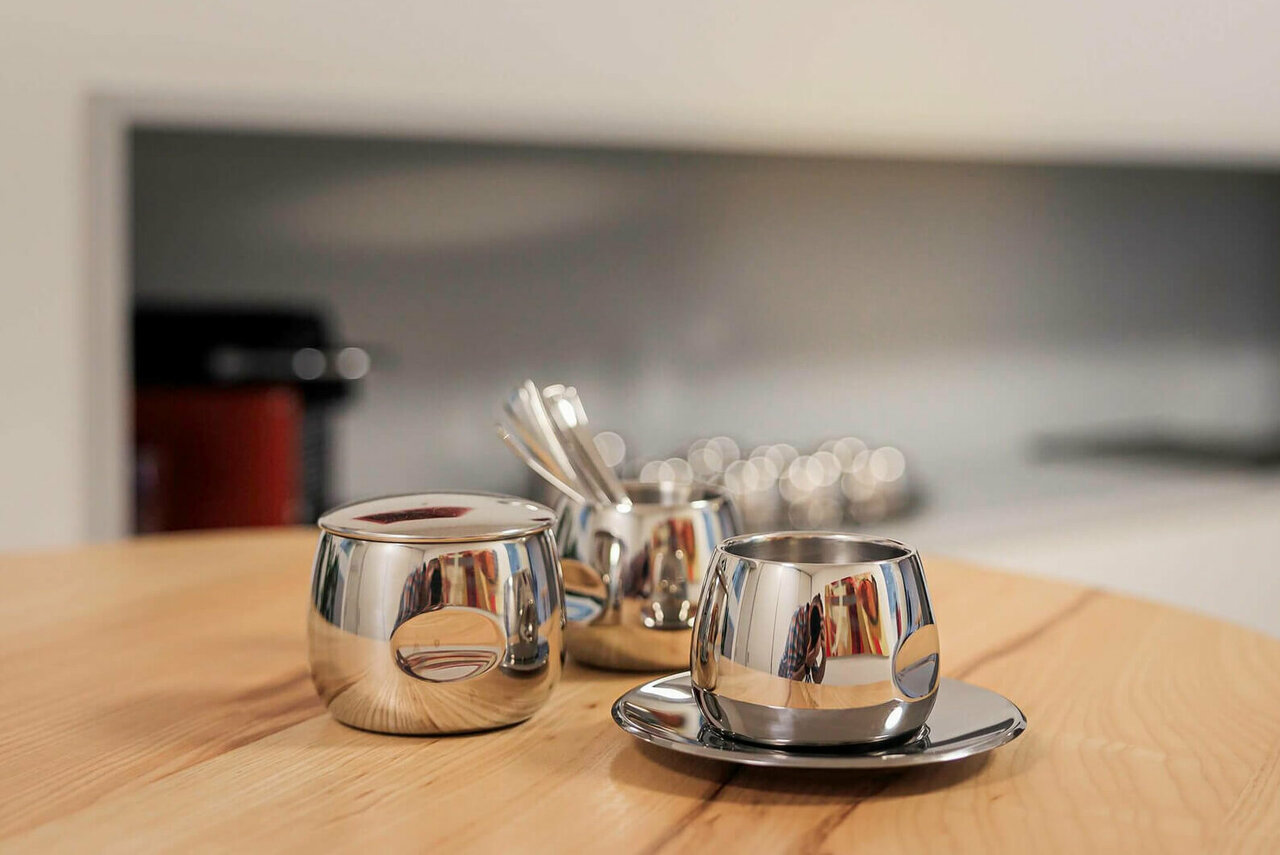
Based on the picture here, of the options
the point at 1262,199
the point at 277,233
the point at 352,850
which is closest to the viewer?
the point at 352,850

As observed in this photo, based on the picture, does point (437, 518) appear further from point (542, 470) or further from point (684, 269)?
point (684, 269)

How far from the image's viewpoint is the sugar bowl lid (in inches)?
16.6

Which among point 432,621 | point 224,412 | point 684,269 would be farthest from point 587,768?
point 684,269

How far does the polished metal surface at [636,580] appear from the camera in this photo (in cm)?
50

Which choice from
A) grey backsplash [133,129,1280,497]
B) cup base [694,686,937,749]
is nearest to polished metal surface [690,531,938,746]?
cup base [694,686,937,749]

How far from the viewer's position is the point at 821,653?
373mm

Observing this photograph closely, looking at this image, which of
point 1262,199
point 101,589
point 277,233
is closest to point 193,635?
point 101,589

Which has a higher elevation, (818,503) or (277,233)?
(277,233)

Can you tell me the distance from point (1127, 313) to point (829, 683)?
216 centimetres

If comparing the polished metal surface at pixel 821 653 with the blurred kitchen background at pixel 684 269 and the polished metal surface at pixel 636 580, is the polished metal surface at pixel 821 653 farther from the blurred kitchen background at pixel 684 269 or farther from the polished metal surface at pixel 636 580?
the blurred kitchen background at pixel 684 269

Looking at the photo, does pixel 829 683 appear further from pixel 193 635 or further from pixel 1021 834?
pixel 193 635

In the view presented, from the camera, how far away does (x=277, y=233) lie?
5.45 feet

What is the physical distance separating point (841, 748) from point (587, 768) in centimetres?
8

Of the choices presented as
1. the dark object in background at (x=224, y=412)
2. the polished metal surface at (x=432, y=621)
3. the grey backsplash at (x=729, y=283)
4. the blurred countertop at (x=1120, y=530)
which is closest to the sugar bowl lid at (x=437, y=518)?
the polished metal surface at (x=432, y=621)
